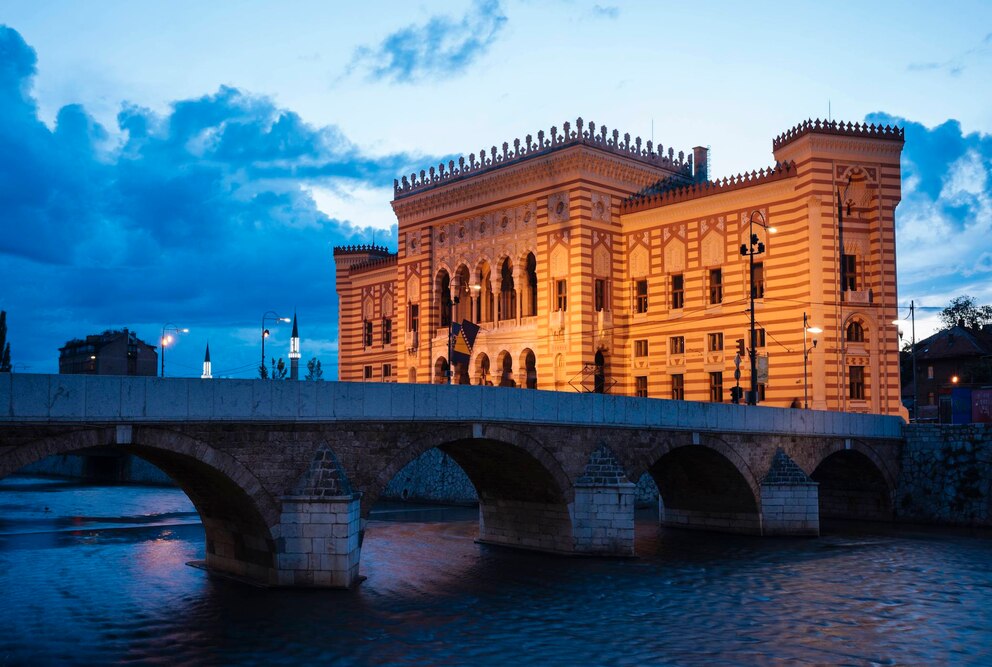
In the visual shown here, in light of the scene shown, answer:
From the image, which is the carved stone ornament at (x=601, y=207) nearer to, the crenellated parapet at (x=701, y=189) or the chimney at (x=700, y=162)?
the crenellated parapet at (x=701, y=189)

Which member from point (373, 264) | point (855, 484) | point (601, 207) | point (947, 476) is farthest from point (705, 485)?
point (373, 264)

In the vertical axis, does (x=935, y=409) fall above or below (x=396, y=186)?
below

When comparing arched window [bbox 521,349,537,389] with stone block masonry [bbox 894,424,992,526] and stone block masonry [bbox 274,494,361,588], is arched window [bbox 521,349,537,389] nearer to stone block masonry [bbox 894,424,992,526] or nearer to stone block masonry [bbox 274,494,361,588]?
stone block masonry [bbox 894,424,992,526]

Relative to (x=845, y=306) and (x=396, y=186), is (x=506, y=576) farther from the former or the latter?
(x=396, y=186)

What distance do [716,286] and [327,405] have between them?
27.2 meters

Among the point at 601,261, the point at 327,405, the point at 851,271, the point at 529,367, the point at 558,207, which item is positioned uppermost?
the point at 558,207

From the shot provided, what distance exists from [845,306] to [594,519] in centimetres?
1919

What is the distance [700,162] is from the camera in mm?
55312

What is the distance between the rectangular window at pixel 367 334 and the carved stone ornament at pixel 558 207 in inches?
775

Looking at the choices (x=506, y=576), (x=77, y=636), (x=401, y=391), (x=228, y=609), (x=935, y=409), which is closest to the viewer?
(x=77, y=636)

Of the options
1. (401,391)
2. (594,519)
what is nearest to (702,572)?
(594,519)

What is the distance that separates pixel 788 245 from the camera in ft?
141

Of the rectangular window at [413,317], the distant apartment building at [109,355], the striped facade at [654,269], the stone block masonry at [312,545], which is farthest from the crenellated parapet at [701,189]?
the distant apartment building at [109,355]

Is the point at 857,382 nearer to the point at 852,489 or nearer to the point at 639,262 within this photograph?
the point at 852,489
